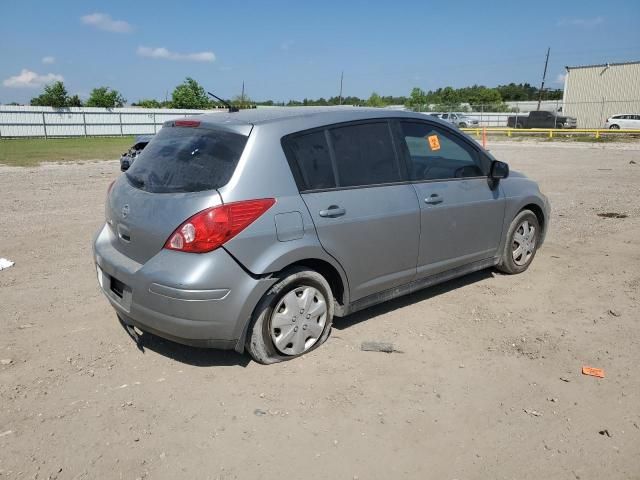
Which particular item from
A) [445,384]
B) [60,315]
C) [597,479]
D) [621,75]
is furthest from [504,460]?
[621,75]

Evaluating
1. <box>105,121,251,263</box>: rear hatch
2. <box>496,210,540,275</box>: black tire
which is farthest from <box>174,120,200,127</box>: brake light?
<box>496,210,540,275</box>: black tire

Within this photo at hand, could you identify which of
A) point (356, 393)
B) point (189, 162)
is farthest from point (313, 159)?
point (356, 393)

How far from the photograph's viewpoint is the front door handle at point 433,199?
432 cm

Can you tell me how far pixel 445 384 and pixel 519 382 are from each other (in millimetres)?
496

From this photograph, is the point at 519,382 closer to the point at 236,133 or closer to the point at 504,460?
the point at 504,460

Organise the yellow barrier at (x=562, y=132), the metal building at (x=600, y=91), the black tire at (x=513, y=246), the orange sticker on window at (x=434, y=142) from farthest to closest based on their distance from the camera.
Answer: the metal building at (x=600, y=91), the yellow barrier at (x=562, y=132), the black tire at (x=513, y=246), the orange sticker on window at (x=434, y=142)

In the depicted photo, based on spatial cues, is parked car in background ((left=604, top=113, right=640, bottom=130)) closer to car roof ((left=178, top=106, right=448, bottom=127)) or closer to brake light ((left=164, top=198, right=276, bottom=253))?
car roof ((left=178, top=106, right=448, bottom=127))

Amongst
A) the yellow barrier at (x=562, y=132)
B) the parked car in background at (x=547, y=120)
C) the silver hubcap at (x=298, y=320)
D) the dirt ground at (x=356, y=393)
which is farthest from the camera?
the parked car in background at (x=547, y=120)

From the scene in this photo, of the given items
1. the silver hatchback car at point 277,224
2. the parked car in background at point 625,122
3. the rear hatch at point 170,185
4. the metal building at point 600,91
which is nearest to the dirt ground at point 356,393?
the silver hatchback car at point 277,224

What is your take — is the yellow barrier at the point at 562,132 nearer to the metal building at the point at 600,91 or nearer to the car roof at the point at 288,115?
the metal building at the point at 600,91

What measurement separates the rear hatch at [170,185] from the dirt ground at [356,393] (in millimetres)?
930

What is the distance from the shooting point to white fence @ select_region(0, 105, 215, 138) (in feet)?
115

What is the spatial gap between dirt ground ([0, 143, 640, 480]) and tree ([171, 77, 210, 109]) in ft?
168

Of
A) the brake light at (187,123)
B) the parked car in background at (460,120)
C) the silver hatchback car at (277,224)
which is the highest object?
the parked car in background at (460,120)
